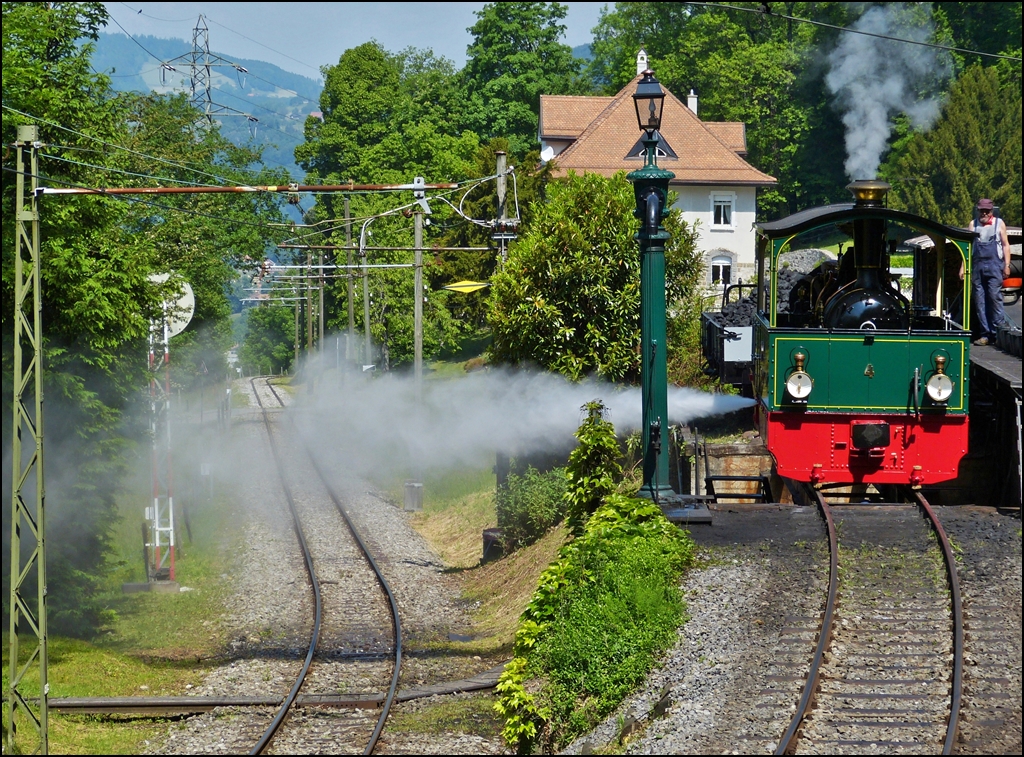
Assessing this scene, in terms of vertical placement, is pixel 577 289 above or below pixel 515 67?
below

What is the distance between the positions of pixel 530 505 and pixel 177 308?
941cm

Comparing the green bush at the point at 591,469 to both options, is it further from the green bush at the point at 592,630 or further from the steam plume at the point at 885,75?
the steam plume at the point at 885,75

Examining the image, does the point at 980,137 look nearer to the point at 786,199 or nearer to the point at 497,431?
the point at 786,199

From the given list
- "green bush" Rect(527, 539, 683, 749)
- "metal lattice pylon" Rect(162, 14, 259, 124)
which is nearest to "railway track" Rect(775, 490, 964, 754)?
"green bush" Rect(527, 539, 683, 749)

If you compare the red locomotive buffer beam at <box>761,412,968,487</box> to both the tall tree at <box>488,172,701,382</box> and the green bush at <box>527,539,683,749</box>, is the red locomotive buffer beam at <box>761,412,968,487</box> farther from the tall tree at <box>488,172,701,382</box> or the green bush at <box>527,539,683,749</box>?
Result: the tall tree at <box>488,172,701,382</box>

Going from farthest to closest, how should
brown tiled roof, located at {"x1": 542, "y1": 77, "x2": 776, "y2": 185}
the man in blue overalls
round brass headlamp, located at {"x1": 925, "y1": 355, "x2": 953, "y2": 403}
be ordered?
brown tiled roof, located at {"x1": 542, "y1": 77, "x2": 776, "y2": 185}
the man in blue overalls
round brass headlamp, located at {"x1": 925, "y1": 355, "x2": 953, "y2": 403}

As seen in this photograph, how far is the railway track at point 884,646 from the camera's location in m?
7.91

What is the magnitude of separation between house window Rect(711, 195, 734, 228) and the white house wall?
0.06 metres

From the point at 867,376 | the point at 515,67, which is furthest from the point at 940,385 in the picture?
the point at 515,67

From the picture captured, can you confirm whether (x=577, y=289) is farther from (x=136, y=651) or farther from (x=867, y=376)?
(x=136, y=651)

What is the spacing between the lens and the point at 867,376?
1320 centimetres

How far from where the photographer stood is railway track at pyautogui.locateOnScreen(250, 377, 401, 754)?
11680 millimetres

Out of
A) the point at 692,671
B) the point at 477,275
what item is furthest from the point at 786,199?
the point at 692,671

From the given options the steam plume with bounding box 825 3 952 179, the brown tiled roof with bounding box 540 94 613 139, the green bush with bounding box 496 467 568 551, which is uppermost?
the steam plume with bounding box 825 3 952 179
